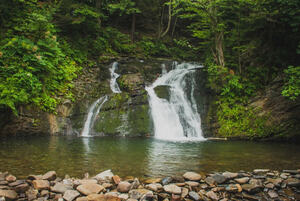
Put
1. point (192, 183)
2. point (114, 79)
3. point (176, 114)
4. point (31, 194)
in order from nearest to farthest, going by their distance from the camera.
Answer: point (31, 194)
point (192, 183)
point (176, 114)
point (114, 79)

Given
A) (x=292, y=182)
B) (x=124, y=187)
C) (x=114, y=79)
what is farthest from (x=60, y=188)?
(x=114, y=79)

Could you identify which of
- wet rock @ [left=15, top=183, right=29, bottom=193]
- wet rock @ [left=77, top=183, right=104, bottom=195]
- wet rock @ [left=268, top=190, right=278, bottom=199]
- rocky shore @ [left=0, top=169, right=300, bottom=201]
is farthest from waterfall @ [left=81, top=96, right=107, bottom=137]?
wet rock @ [left=268, top=190, right=278, bottom=199]

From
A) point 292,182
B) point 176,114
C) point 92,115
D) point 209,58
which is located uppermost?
point 209,58

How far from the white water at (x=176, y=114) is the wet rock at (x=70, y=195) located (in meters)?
7.17

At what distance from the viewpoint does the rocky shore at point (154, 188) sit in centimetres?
312

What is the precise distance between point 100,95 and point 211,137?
21.0ft

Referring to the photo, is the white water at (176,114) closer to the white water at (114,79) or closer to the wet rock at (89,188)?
the white water at (114,79)

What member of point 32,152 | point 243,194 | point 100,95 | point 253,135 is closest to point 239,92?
point 253,135

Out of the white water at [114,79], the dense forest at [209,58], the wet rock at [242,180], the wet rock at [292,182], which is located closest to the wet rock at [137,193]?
the wet rock at [242,180]

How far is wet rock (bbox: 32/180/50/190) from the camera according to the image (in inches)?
128

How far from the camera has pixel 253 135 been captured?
1002 cm

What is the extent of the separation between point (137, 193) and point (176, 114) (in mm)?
8592

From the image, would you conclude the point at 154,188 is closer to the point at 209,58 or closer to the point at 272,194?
the point at 272,194

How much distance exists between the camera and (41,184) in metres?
3.31
